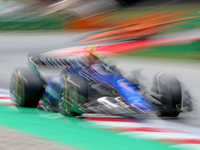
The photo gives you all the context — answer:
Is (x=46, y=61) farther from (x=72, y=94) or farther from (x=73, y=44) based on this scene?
(x=73, y=44)

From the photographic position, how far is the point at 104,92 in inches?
164

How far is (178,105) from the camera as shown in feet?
14.0

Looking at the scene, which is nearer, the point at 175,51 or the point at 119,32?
the point at 175,51

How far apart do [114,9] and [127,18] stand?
0.74 meters

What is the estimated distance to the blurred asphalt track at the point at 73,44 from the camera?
539cm

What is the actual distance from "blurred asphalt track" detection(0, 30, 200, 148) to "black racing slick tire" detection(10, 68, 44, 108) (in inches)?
40.6

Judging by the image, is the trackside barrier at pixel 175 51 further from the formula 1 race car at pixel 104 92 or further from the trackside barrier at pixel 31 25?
the trackside barrier at pixel 31 25

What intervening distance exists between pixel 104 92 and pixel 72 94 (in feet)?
1.21

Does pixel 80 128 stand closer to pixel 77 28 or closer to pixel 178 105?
pixel 178 105

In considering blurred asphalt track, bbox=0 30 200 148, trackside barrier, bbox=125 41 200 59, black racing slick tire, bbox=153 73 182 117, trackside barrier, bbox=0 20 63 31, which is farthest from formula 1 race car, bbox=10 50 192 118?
trackside barrier, bbox=0 20 63 31

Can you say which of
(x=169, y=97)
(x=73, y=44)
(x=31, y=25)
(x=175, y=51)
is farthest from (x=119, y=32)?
(x=169, y=97)

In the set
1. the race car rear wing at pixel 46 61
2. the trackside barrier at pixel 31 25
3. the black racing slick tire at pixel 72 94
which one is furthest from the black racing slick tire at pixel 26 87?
the trackside barrier at pixel 31 25

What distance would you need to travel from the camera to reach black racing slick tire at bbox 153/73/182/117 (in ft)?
13.7

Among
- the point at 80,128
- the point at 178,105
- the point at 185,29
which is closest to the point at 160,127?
the point at 178,105
